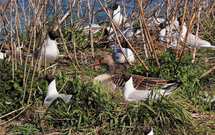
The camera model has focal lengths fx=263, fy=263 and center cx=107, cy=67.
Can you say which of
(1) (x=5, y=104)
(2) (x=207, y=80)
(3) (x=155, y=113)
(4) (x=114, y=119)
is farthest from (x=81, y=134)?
(2) (x=207, y=80)

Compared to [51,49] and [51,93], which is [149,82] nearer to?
[51,93]

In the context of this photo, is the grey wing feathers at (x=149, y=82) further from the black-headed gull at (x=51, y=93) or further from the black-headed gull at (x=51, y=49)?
the black-headed gull at (x=51, y=49)

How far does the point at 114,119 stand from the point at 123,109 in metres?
0.30

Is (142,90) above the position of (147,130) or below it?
above

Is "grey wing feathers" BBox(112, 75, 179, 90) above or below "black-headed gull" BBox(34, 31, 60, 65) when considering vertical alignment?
below

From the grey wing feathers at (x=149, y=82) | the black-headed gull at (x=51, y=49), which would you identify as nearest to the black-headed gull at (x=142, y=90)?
the grey wing feathers at (x=149, y=82)

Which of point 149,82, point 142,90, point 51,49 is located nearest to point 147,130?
point 142,90

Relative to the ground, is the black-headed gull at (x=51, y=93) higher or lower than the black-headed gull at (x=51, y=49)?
lower

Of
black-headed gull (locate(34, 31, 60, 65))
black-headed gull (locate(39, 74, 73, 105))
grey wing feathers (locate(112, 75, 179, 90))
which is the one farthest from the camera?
black-headed gull (locate(34, 31, 60, 65))

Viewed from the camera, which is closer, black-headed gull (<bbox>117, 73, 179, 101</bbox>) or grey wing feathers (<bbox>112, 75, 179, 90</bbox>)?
black-headed gull (<bbox>117, 73, 179, 101</bbox>)

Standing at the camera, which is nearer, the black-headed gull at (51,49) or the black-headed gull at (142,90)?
the black-headed gull at (142,90)

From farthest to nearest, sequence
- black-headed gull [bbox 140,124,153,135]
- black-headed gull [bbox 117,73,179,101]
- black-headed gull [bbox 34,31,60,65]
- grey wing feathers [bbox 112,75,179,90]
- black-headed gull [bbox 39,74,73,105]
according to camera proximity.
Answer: black-headed gull [bbox 34,31,60,65] < grey wing feathers [bbox 112,75,179,90] < black-headed gull [bbox 117,73,179,101] < black-headed gull [bbox 39,74,73,105] < black-headed gull [bbox 140,124,153,135]

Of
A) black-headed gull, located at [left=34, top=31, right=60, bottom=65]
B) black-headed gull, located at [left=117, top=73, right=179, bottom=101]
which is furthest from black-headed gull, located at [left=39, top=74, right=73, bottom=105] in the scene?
black-headed gull, located at [left=34, top=31, right=60, bottom=65]

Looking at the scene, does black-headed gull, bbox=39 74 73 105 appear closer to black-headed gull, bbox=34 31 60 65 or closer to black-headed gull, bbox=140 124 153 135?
black-headed gull, bbox=140 124 153 135
